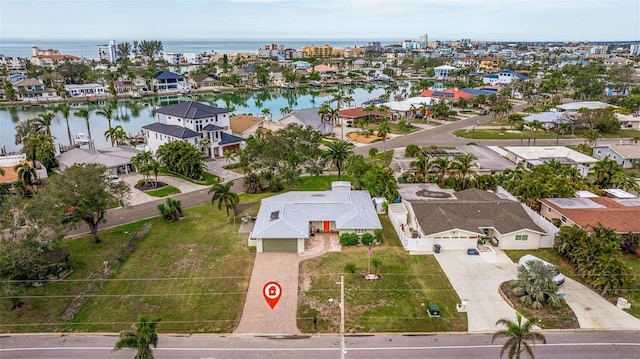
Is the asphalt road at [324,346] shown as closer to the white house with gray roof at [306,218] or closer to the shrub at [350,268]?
the shrub at [350,268]

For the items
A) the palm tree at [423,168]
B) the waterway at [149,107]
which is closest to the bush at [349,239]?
the palm tree at [423,168]

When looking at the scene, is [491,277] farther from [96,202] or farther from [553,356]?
[96,202]

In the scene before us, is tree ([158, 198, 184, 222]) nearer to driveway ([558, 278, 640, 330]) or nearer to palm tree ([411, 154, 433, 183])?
palm tree ([411, 154, 433, 183])

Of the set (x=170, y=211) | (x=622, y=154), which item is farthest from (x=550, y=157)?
(x=170, y=211)

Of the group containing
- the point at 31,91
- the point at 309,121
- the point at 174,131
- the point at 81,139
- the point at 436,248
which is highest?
the point at 31,91

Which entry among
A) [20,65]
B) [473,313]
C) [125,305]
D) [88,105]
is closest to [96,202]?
[125,305]

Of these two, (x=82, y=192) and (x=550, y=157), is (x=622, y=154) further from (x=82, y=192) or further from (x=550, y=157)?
(x=82, y=192)
